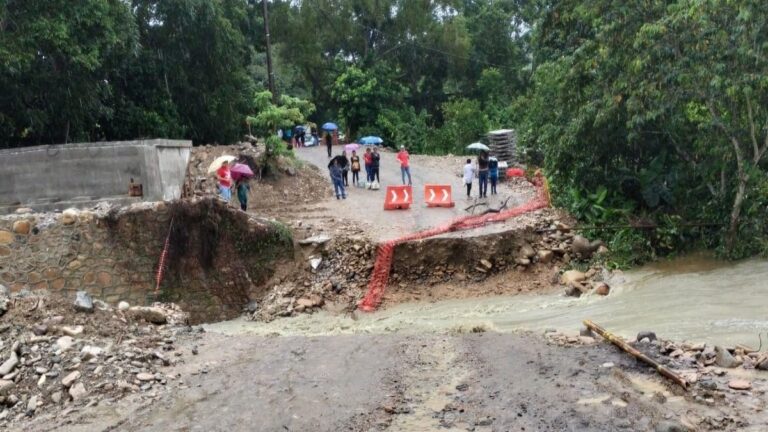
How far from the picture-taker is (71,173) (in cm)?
1582

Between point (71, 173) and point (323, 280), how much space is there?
6.55 meters

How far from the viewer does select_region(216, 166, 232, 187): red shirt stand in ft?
56.6

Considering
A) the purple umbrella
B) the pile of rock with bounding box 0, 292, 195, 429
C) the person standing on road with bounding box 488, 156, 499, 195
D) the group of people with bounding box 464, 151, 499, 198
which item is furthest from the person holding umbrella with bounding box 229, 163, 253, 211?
the pile of rock with bounding box 0, 292, 195, 429

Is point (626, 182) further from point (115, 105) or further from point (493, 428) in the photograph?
point (115, 105)

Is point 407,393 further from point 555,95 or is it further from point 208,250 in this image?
point 555,95

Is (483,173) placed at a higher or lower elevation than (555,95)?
lower

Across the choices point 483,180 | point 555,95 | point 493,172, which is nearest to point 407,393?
point 483,180

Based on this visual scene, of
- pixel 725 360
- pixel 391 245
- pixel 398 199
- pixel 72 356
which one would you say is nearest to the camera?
pixel 725 360

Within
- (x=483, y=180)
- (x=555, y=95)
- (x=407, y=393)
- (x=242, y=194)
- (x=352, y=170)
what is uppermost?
(x=555, y=95)

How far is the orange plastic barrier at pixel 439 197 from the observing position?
64.0 feet

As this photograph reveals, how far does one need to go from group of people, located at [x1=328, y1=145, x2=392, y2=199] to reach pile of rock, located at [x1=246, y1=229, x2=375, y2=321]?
549 cm

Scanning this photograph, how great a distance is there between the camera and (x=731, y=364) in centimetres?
736

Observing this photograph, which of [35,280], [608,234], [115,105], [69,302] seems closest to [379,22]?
[115,105]

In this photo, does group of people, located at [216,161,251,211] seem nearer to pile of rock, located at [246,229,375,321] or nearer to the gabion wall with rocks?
the gabion wall with rocks
